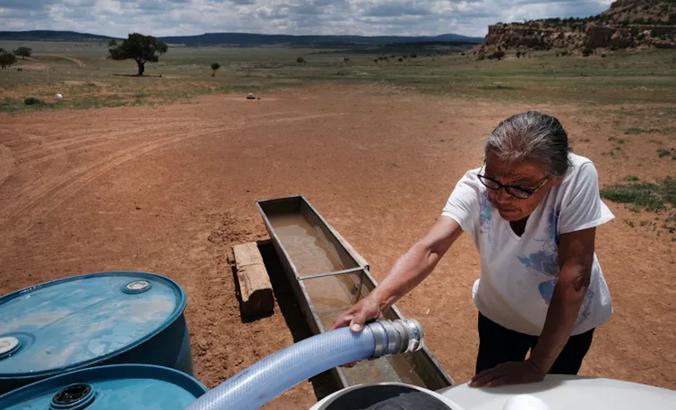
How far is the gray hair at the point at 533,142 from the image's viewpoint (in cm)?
167

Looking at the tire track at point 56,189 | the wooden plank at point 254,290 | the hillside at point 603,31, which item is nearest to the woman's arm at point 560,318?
the wooden plank at point 254,290

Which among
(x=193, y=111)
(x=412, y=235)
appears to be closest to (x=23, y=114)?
(x=193, y=111)

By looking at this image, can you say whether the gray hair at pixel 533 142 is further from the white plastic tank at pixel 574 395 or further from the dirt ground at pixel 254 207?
the dirt ground at pixel 254 207

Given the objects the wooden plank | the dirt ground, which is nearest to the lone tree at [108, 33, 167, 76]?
the dirt ground

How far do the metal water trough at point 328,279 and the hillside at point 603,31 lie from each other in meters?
59.6

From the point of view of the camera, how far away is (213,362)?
438 centimetres

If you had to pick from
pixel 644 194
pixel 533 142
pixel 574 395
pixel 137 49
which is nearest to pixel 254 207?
pixel 533 142

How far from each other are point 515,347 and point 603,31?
66081mm

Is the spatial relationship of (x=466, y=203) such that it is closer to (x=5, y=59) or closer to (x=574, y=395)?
(x=574, y=395)

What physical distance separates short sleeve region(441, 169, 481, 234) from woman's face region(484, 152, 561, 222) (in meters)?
0.19

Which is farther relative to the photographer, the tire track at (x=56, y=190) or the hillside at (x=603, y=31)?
the hillside at (x=603, y=31)

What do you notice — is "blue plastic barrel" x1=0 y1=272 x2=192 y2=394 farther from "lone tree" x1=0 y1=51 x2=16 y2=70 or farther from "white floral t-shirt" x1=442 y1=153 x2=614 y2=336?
"lone tree" x1=0 y1=51 x2=16 y2=70

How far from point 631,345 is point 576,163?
150 inches

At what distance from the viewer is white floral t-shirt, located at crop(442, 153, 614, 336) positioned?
1.78m
